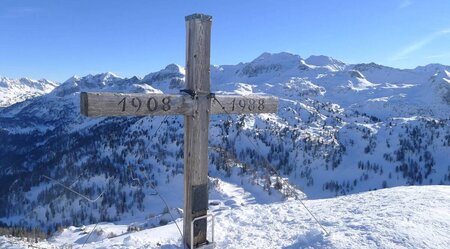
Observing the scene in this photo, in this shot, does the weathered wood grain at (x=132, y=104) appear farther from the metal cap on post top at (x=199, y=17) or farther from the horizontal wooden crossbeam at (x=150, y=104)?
the metal cap on post top at (x=199, y=17)

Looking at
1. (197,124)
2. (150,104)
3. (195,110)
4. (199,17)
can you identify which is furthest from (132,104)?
(199,17)

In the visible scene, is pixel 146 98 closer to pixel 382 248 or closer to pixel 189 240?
pixel 189 240

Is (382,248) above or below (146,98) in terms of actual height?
below

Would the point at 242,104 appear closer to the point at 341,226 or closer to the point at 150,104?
the point at 150,104

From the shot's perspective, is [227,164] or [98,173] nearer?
[227,164]

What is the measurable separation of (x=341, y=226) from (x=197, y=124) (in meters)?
4.52

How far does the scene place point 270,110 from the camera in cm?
1037

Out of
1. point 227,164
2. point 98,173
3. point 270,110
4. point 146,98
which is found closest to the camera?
point 146,98

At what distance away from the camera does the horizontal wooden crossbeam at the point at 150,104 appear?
7043mm

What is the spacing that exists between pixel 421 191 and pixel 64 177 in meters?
186

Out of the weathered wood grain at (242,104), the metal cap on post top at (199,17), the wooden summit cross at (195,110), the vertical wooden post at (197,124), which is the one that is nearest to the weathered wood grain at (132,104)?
the wooden summit cross at (195,110)

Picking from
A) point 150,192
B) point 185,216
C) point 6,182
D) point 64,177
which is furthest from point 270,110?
point 6,182

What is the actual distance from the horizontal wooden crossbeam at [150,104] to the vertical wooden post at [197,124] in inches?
8.5

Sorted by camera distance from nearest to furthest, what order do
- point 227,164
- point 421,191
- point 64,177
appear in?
1. point 421,191
2. point 227,164
3. point 64,177
